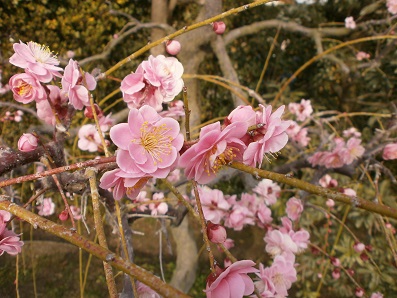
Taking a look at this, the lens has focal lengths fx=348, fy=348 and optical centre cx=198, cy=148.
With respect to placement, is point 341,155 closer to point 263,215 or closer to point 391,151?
point 391,151

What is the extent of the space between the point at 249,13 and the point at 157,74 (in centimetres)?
302

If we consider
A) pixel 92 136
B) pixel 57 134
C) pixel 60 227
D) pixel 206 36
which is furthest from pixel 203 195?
pixel 206 36

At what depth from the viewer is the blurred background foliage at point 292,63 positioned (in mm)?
2508

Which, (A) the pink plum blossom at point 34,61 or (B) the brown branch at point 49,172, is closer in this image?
(B) the brown branch at point 49,172

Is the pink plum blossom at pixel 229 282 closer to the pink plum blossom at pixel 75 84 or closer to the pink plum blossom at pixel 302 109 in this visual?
the pink plum blossom at pixel 75 84

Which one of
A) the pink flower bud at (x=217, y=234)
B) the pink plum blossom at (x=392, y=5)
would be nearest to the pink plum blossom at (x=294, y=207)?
the pink flower bud at (x=217, y=234)

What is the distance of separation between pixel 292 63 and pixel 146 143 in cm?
324

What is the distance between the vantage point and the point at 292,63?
136 inches

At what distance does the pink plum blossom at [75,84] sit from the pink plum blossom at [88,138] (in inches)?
22.3

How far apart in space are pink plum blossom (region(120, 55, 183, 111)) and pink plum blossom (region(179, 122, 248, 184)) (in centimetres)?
21

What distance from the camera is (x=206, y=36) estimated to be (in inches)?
83.0

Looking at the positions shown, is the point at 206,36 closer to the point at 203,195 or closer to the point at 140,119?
the point at 203,195

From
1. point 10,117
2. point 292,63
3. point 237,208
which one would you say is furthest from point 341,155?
point 292,63

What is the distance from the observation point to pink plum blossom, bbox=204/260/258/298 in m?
0.43
